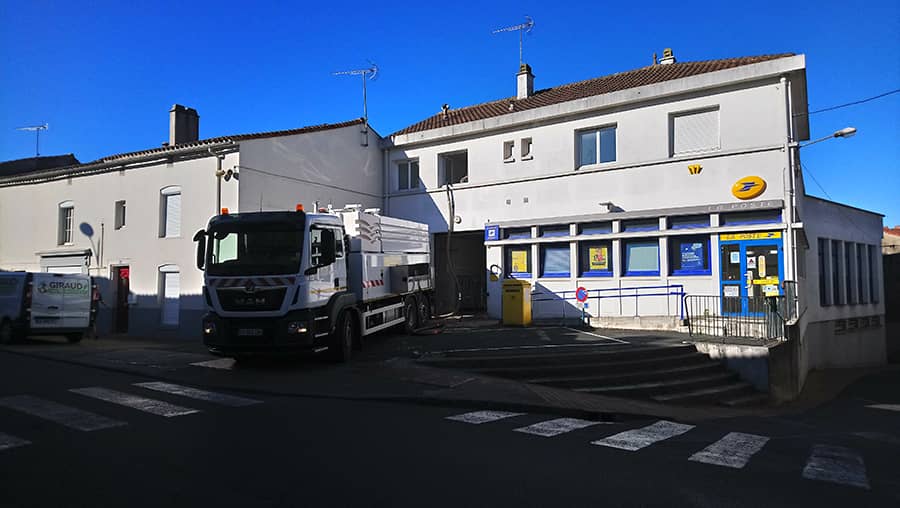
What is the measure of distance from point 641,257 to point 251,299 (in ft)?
38.1

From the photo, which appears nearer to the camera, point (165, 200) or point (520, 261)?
point (165, 200)

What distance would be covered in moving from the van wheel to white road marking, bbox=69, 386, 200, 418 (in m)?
9.05

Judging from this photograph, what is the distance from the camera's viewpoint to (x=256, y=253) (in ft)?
36.4

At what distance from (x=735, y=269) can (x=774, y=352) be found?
389cm

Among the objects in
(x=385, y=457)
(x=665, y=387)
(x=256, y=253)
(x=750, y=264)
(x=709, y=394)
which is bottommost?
(x=709, y=394)

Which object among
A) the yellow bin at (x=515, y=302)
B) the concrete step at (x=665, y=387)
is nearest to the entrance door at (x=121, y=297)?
the yellow bin at (x=515, y=302)

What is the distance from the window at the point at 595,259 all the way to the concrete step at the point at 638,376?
5444 millimetres

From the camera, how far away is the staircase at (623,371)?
11102mm

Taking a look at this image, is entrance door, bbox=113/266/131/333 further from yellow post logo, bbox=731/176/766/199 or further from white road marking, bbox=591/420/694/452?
yellow post logo, bbox=731/176/766/199

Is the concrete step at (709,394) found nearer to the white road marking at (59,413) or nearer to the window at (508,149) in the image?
the white road marking at (59,413)

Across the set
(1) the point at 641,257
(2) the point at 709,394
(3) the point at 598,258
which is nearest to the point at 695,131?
(1) the point at 641,257

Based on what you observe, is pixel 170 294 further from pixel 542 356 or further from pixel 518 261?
pixel 542 356

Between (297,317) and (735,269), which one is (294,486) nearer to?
(297,317)

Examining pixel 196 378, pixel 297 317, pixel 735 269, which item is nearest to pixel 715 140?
pixel 735 269
